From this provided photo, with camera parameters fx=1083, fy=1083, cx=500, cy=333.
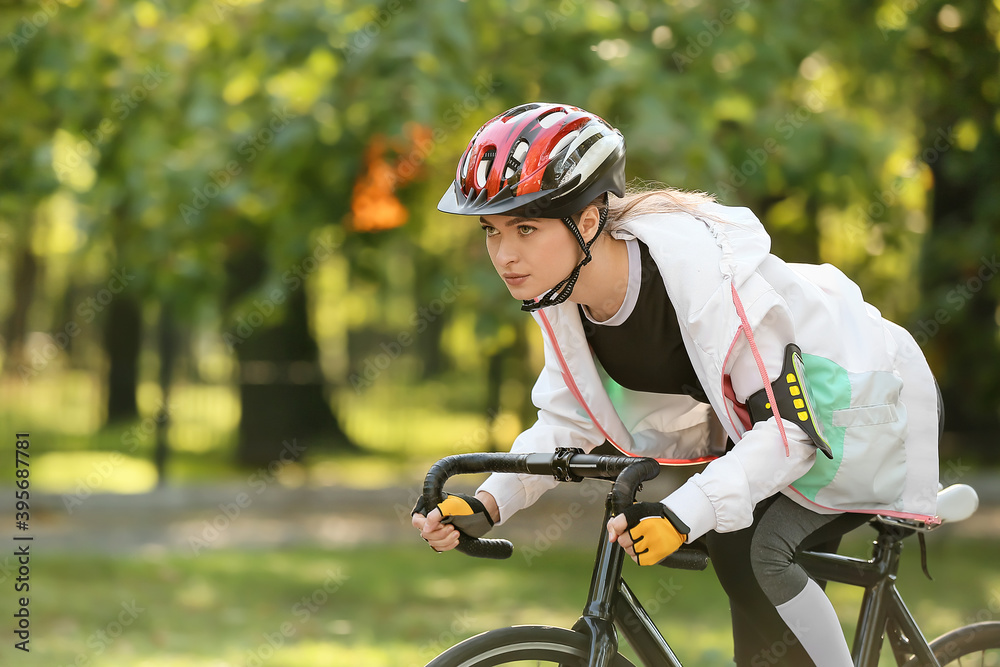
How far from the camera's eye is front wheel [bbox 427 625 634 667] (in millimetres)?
2041

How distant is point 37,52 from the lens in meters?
6.17

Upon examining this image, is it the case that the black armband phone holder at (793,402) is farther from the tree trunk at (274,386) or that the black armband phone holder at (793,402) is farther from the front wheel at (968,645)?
the tree trunk at (274,386)

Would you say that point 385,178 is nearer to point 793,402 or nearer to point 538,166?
point 538,166

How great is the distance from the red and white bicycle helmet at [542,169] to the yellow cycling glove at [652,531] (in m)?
0.47

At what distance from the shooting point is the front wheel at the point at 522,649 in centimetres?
204

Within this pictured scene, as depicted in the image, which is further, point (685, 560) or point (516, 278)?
point (516, 278)

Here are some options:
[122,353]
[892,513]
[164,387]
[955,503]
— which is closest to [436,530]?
[892,513]

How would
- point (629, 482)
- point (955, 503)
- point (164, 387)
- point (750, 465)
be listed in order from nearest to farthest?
point (629, 482)
point (750, 465)
point (955, 503)
point (164, 387)

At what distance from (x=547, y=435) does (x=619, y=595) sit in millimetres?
409

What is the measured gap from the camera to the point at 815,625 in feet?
7.48

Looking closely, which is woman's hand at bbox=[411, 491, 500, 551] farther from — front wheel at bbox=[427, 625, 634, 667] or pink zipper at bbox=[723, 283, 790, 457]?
pink zipper at bbox=[723, 283, 790, 457]

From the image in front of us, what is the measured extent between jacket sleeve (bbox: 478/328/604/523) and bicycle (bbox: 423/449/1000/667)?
0.12 meters

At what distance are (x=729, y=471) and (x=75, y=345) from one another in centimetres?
2297

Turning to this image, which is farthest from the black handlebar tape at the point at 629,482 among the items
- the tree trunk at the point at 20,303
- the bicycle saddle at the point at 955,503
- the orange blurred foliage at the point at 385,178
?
the tree trunk at the point at 20,303
